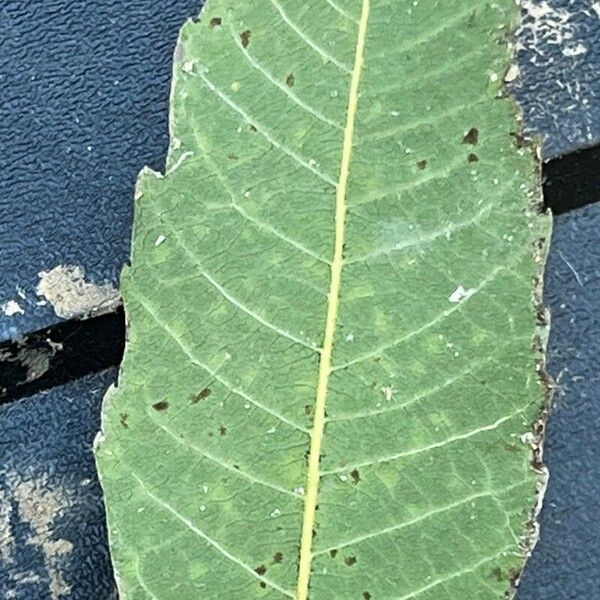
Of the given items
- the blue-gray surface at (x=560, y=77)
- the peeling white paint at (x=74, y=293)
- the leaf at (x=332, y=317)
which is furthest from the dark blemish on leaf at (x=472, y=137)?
the peeling white paint at (x=74, y=293)

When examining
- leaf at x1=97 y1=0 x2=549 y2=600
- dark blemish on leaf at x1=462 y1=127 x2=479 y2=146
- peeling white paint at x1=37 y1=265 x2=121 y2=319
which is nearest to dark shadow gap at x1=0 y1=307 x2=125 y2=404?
peeling white paint at x1=37 y1=265 x2=121 y2=319

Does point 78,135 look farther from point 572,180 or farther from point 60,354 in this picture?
point 572,180

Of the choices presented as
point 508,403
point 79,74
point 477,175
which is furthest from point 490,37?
point 79,74

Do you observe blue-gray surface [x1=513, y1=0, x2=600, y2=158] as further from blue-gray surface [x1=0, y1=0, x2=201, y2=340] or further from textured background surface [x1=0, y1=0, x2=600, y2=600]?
blue-gray surface [x1=0, y1=0, x2=201, y2=340]

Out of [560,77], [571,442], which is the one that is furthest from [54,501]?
[560,77]

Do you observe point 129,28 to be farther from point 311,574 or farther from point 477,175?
point 311,574

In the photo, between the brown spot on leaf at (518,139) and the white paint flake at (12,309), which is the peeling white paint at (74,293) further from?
the brown spot on leaf at (518,139)
